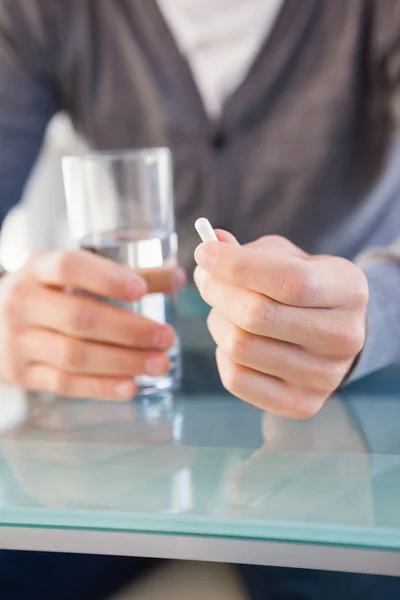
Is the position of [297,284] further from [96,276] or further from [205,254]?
[96,276]

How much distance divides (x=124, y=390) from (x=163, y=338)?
0.05m

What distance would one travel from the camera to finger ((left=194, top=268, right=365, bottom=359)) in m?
0.45

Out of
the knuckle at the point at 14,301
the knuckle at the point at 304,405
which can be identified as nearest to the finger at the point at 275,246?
the knuckle at the point at 304,405

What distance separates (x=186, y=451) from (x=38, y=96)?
0.78m

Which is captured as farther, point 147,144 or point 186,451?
point 147,144

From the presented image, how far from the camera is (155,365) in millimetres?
550

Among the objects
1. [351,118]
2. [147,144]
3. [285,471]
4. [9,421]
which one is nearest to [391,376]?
[285,471]

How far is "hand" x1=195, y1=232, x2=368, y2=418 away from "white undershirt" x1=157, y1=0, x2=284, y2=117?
1.88 ft

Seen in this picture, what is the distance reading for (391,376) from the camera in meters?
0.58

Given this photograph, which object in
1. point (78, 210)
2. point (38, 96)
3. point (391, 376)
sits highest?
point (38, 96)

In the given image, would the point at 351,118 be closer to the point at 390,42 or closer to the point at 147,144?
the point at 390,42

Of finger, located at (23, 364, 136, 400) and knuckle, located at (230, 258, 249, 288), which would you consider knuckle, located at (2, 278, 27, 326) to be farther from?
knuckle, located at (230, 258, 249, 288)

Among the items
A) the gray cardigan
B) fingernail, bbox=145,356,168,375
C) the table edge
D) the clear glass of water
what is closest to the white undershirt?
the gray cardigan

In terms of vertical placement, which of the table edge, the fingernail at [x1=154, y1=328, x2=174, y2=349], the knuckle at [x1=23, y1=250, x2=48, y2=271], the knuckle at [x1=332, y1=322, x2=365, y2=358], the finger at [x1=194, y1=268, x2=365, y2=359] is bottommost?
the table edge
